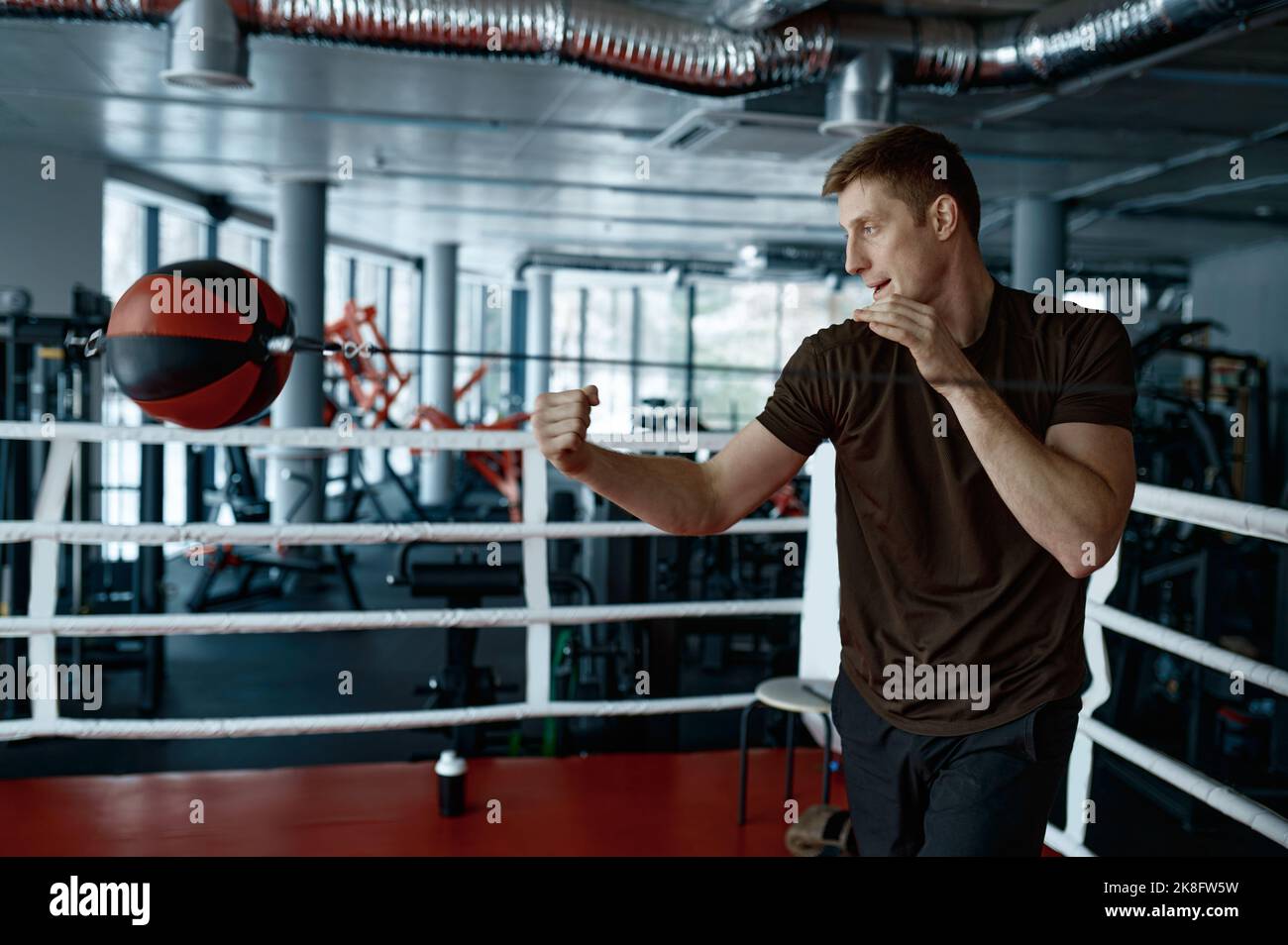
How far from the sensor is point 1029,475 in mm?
1143

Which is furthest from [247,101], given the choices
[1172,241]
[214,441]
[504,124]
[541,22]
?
[1172,241]

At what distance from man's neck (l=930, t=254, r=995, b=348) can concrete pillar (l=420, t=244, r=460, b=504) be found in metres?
11.0

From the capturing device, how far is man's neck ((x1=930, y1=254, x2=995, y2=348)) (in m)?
1.33

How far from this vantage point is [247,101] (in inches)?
238

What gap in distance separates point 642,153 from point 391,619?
5286 millimetres

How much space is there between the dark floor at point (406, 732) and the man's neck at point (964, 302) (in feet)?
5.08

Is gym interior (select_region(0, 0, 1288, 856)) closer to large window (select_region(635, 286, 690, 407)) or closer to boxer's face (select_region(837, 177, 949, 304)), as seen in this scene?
boxer's face (select_region(837, 177, 949, 304))

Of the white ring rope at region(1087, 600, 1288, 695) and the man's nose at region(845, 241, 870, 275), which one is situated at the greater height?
the man's nose at region(845, 241, 870, 275)

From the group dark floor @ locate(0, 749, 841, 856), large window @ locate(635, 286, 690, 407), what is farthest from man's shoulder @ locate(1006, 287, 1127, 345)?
large window @ locate(635, 286, 690, 407)

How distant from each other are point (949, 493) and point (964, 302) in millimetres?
226

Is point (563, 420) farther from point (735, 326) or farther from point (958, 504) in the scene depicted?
point (735, 326)

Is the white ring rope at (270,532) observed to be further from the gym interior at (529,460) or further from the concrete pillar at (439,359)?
the concrete pillar at (439,359)

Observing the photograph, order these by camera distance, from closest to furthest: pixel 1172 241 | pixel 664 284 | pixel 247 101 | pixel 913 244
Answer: pixel 913 244 < pixel 247 101 < pixel 1172 241 < pixel 664 284

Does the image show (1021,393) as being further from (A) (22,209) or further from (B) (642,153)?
(A) (22,209)
